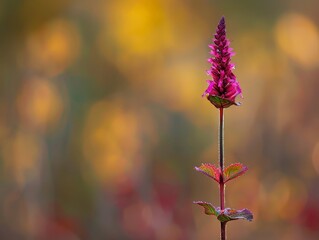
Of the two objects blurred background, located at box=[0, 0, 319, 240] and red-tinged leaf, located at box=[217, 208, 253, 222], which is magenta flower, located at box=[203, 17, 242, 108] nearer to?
red-tinged leaf, located at box=[217, 208, 253, 222]

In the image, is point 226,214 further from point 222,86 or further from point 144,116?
point 144,116

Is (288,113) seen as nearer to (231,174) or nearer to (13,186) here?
(13,186)

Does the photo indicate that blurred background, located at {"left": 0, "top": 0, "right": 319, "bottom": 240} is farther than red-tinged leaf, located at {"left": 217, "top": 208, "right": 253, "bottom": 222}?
Yes

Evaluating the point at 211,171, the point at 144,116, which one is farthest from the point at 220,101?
the point at 144,116

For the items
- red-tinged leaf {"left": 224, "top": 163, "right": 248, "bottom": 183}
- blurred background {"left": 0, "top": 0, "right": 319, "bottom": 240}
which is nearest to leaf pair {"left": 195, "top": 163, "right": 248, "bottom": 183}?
→ red-tinged leaf {"left": 224, "top": 163, "right": 248, "bottom": 183}

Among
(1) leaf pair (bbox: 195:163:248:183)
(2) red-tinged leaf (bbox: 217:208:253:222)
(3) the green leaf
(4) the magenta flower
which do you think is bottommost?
(2) red-tinged leaf (bbox: 217:208:253:222)

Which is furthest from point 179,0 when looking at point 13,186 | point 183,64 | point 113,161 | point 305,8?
point 13,186
